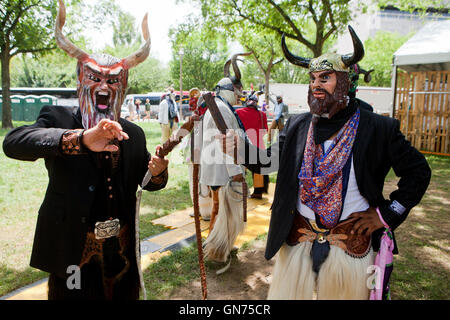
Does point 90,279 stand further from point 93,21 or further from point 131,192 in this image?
point 93,21

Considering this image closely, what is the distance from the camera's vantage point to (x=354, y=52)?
2260 mm

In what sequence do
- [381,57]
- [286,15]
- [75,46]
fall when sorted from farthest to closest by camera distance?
[381,57] → [286,15] → [75,46]

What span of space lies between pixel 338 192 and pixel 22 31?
1870 centimetres

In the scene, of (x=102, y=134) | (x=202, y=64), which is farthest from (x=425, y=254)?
(x=202, y=64)

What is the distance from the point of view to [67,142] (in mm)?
1877

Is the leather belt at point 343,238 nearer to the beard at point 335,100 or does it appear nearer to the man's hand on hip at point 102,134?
the beard at point 335,100

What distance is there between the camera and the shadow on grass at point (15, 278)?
3.48 metres

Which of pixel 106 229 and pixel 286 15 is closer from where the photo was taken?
pixel 106 229

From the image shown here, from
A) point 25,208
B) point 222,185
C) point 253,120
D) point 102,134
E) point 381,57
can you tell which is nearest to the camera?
point 102,134

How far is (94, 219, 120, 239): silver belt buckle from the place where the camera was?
216 centimetres

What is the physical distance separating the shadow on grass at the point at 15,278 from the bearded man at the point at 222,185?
1930mm

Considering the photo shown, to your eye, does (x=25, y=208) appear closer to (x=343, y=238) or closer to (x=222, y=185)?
(x=222, y=185)

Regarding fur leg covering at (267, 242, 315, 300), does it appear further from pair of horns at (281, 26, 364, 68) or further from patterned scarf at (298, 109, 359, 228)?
pair of horns at (281, 26, 364, 68)

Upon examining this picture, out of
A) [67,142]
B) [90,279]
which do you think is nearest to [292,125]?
[67,142]
